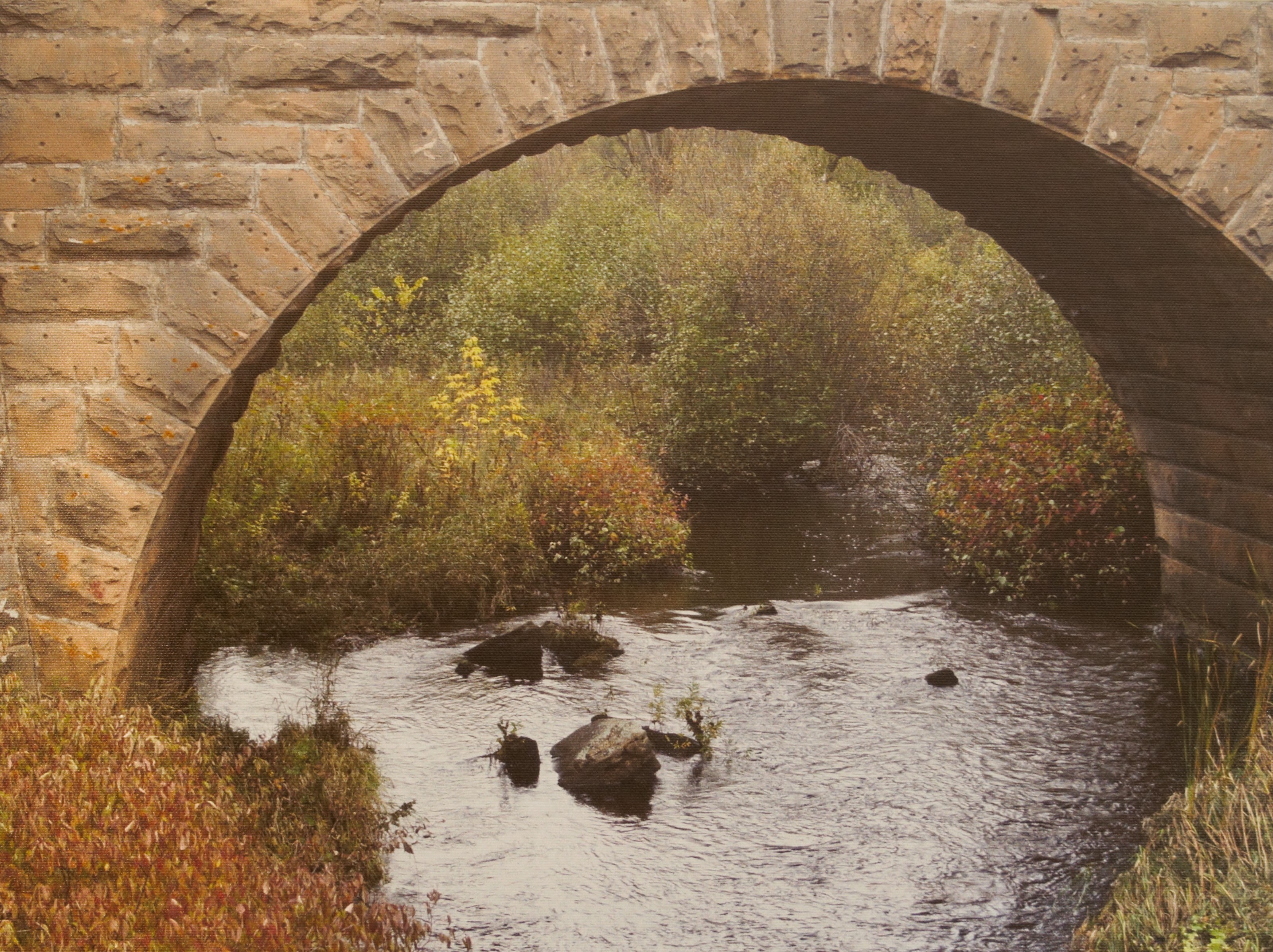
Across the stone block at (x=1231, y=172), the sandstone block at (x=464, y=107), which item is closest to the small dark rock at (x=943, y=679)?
the stone block at (x=1231, y=172)

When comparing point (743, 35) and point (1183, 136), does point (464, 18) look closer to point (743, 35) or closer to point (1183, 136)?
Answer: point (743, 35)

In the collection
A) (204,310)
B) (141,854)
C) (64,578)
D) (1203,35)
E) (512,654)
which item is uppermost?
(1203,35)

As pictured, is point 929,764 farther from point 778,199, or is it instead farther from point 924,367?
point 778,199

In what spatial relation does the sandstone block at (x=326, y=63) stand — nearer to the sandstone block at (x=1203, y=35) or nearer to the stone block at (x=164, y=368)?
the stone block at (x=164, y=368)

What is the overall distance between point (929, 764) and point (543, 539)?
4.98m

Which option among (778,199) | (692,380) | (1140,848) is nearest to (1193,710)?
(1140,848)

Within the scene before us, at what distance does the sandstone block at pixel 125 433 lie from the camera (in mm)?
4098

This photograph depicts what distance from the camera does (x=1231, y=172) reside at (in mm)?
4781

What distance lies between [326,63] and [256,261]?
0.77 meters

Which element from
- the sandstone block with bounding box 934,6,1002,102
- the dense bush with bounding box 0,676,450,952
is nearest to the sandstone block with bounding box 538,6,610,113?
the sandstone block with bounding box 934,6,1002,102

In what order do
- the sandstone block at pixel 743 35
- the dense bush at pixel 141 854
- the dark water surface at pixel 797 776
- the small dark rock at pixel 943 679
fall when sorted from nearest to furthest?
the dense bush at pixel 141 854
the sandstone block at pixel 743 35
the dark water surface at pixel 797 776
the small dark rock at pixel 943 679

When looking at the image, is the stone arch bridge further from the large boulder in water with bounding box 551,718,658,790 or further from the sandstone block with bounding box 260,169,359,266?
the large boulder in water with bounding box 551,718,658,790

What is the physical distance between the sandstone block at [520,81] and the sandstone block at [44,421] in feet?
6.24

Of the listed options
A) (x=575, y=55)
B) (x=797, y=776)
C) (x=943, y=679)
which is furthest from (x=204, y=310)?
(x=943, y=679)
